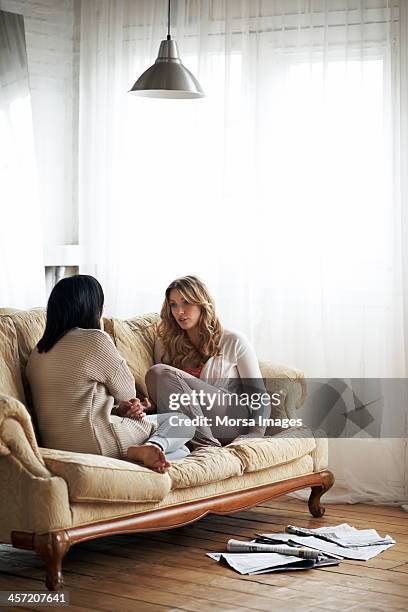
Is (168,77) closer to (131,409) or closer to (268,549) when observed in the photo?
(131,409)

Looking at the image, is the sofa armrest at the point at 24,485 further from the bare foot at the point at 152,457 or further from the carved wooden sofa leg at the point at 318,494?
the carved wooden sofa leg at the point at 318,494

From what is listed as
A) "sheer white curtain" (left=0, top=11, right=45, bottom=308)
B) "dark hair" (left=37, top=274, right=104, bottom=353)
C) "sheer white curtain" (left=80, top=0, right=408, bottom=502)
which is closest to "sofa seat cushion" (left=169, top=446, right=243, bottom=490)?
"dark hair" (left=37, top=274, right=104, bottom=353)

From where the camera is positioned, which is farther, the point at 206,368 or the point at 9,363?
the point at 206,368

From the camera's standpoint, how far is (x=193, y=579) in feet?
12.2

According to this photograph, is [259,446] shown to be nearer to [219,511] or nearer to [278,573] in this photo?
[219,511]

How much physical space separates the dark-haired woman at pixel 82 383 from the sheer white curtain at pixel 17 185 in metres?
1.26

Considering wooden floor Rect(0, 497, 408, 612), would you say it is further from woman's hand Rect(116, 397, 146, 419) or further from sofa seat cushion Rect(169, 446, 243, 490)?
woman's hand Rect(116, 397, 146, 419)

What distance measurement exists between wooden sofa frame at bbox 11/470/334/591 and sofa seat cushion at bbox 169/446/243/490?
11cm

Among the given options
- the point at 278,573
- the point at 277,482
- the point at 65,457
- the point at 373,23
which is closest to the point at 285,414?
the point at 277,482

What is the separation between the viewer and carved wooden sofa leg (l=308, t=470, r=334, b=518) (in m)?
4.75

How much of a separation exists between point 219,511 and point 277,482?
0.42 meters

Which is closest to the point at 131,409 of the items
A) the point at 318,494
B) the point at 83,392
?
the point at 83,392

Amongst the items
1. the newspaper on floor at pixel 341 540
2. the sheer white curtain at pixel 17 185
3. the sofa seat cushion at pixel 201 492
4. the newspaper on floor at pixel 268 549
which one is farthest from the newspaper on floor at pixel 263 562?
the sheer white curtain at pixel 17 185

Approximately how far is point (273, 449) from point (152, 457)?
A: 2.52 ft
